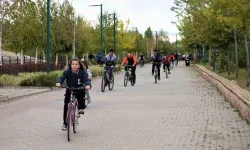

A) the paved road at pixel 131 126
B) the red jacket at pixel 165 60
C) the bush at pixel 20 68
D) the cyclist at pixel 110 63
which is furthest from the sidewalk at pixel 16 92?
the red jacket at pixel 165 60

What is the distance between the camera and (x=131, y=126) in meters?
10.2

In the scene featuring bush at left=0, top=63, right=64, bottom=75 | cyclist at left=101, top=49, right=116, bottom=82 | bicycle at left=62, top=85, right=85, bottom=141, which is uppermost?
cyclist at left=101, top=49, right=116, bottom=82

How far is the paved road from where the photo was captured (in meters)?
8.19

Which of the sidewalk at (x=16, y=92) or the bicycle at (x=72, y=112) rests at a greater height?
the bicycle at (x=72, y=112)

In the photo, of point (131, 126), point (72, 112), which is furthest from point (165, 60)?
point (72, 112)

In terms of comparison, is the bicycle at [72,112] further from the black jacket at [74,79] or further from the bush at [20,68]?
the bush at [20,68]

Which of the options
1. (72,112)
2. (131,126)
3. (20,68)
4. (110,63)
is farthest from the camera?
(20,68)

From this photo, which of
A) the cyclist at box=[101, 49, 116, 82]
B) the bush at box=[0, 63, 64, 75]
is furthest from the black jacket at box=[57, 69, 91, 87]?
the bush at box=[0, 63, 64, 75]

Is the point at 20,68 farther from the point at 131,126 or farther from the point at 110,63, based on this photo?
the point at 131,126

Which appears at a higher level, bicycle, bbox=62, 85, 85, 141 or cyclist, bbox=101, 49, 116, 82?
cyclist, bbox=101, 49, 116, 82

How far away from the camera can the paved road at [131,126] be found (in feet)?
26.9

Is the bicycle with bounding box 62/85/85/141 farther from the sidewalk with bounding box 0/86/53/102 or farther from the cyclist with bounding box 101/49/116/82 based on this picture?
the cyclist with bounding box 101/49/116/82

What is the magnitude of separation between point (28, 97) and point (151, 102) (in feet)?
15.6

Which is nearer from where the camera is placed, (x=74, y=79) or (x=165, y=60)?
(x=74, y=79)
